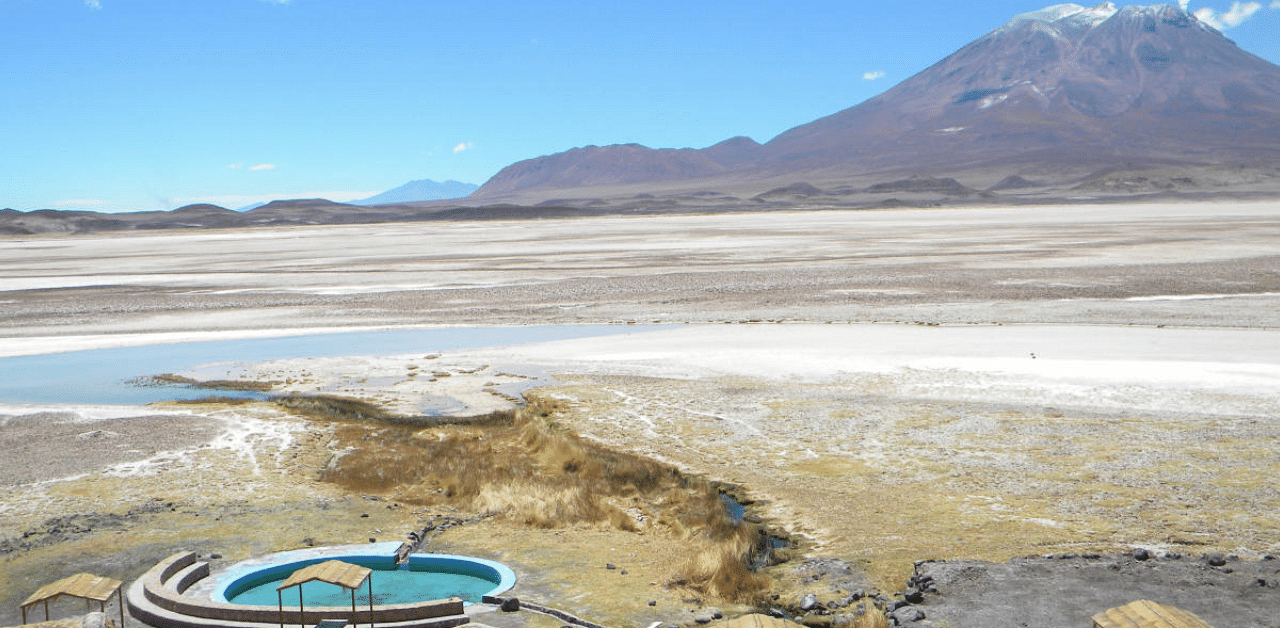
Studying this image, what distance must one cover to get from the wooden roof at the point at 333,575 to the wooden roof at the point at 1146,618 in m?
5.39

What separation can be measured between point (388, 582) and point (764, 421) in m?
7.73

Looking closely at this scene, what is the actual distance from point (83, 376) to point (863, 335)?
17.1 m

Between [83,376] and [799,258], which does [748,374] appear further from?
[799,258]

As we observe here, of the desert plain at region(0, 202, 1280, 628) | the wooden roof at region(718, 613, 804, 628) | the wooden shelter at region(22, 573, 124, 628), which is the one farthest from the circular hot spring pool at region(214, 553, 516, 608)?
the wooden roof at region(718, 613, 804, 628)

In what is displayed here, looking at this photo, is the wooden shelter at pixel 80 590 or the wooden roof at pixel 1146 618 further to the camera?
the wooden shelter at pixel 80 590

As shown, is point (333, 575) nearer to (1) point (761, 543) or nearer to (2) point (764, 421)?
(1) point (761, 543)

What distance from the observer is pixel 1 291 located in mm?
42719

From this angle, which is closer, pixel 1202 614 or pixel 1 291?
pixel 1202 614

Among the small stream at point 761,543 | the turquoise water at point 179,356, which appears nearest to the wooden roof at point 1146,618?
the small stream at point 761,543

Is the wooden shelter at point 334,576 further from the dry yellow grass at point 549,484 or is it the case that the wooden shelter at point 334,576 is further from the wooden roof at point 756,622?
the dry yellow grass at point 549,484

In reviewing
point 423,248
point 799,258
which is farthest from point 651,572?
point 423,248

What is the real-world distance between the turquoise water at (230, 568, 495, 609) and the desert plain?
1.84ft

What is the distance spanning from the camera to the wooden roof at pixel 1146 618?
728 cm

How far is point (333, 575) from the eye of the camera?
8.37 m
